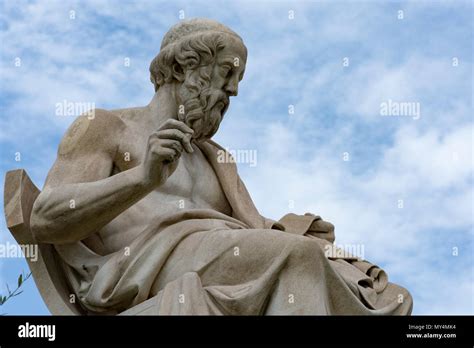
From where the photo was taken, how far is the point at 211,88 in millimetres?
12195

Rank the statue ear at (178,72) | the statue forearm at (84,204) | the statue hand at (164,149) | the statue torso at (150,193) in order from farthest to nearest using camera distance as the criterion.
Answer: the statue ear at (178,72) < the statue torso at (150,193) < the statue forearm at (84,204) < the statue hand at (164,149)

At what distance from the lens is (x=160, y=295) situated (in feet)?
36.4

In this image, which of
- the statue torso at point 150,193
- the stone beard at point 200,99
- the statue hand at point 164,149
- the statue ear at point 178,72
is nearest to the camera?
the statue hand at point 164,149

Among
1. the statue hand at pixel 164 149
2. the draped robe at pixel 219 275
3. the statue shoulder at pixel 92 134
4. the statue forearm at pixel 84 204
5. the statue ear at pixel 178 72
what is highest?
the statue ear at pixel 178 72

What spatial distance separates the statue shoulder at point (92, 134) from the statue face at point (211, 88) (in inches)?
21.3

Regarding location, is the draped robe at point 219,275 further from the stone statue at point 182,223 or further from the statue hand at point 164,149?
the statue hand at point 164,149

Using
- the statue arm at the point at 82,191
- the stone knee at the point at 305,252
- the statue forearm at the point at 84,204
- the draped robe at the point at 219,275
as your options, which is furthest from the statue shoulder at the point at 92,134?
the stone knee at the point at 305,252

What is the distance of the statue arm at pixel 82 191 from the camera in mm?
11453

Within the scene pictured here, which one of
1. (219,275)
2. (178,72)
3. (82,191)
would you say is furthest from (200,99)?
(219,275)

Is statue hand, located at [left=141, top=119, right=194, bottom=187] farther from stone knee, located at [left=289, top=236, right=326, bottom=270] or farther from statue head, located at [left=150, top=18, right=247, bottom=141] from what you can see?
stone knee, located at [left=289, top=236, right=326, bottom=270]

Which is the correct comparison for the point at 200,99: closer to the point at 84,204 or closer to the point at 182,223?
the point at 182,223
